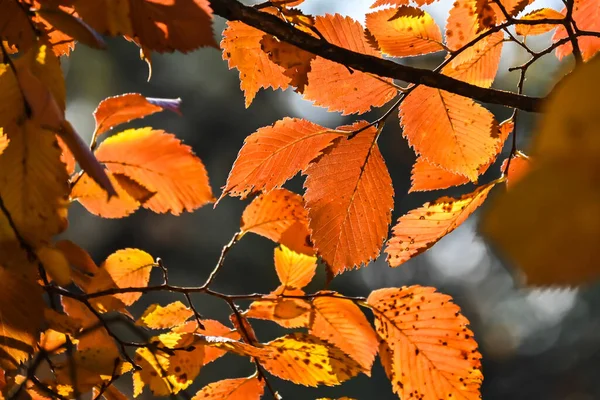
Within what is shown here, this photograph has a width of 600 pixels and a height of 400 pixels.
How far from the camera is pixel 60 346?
0.44 m

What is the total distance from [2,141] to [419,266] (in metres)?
5.25

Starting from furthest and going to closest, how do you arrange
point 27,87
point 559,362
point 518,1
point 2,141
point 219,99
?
1. point 559,362
2. point 219,99
3. point 518,1
4. point 2,141
5. point 27,87

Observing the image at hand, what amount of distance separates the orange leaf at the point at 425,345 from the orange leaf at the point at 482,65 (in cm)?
17

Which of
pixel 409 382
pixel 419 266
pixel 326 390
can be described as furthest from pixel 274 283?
pixel 409 382

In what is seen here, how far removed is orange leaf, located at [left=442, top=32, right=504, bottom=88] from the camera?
487 mm

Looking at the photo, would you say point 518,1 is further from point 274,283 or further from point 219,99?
point 219,99

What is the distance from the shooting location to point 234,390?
17.9 inches

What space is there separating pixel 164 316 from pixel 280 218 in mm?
122

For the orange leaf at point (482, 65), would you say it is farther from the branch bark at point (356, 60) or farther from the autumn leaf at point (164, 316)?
the autumn leaf at point (164, 316)

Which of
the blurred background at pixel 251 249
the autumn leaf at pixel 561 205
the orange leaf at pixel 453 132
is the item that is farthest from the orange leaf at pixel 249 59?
the blurred background at pixel 251 249

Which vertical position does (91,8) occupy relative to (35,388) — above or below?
above

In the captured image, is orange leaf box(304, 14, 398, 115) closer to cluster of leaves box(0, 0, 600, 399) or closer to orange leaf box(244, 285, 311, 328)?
cluster of leaves box(0, 0, 600, 399)

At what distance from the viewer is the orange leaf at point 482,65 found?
49 cm

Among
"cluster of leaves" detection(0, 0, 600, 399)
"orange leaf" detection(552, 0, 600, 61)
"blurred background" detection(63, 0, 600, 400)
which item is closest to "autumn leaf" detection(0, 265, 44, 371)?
"cluster of leaves" detection(0, 0, 600, 399)
